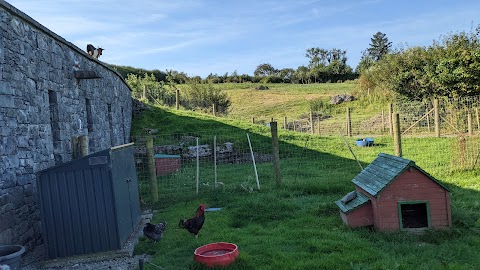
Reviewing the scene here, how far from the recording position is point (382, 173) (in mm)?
6406

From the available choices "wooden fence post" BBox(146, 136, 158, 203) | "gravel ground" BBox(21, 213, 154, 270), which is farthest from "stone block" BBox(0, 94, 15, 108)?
"wooden fence post" BBox(146, 136, 158, 203)

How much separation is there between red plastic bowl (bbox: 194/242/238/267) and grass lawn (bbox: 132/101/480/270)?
0.09 meters

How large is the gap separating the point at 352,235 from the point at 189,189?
526cm

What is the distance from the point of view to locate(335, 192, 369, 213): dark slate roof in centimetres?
626

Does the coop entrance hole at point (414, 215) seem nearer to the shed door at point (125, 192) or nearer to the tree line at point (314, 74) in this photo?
the shed door at point (125, 192)

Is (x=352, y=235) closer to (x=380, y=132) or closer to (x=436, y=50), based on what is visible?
(x=380, y=132)

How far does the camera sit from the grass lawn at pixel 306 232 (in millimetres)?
4918

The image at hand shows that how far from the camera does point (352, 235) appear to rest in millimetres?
5863

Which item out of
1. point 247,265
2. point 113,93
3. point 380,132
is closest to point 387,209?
point 247,265

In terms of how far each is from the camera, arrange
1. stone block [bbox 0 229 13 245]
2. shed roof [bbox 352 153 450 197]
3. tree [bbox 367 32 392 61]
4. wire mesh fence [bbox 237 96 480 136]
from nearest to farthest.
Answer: stone block [bbox 0 229 13 245] → shed roof [bbox 352 153 450 197] → wire mesh fence [bbox 237 96 480 136] → tree [bbox 367 32 392 61]

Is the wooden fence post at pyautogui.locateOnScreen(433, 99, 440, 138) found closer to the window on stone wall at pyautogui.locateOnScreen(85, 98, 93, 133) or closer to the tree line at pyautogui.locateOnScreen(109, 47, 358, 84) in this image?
the window on stone wall at pyautogui.locateOnScreen(85, 98, 93, 133)

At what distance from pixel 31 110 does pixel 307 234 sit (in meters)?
4.98

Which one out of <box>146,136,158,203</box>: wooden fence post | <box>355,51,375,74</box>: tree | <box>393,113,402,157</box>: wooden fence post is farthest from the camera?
<box>355,51,375,74</box>: tree

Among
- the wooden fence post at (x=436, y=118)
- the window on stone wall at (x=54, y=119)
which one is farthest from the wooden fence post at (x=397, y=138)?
the wooden fence post at (x=436, y=118)
